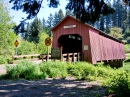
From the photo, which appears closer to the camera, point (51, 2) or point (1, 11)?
point (51, 2)

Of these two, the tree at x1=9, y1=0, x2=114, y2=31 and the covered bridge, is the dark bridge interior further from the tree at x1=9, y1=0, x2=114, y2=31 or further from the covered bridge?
the tree at x1=9, y1=0, x2=114, y2=31

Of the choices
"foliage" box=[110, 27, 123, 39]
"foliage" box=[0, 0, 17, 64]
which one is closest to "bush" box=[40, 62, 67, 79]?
"foliage" box=[0, 0, 17, 64]

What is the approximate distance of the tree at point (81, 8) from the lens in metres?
4.82

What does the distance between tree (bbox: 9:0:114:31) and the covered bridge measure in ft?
49.0

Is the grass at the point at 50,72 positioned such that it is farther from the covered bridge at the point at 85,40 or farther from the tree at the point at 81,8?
the covered bridge at the point at 85,40

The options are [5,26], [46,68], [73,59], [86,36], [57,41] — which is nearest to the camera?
[46,68]

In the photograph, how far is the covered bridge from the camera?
22312 mm

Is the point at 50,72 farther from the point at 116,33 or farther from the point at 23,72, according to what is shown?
the point at 116,33

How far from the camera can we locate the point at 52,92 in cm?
723

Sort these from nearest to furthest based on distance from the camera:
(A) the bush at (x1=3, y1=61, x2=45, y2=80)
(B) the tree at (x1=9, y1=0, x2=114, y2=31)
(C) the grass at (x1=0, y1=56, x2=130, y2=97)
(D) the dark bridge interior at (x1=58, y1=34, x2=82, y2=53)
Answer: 1. (B) the tree at (x1=9, y1=0, x2=114, y2=31)
2. (A) the bush at (x1=3, y1=61, x2=45, y2=80)
3. (C) the grass at (x1=0, y1=56, x2=130, y2=97)
4. (D) the dark bridge interior at (x1=58, y1=34, x2=82, y2=53)

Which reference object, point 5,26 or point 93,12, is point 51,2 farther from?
point 5,26

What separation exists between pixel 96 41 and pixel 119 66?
15.1 metres

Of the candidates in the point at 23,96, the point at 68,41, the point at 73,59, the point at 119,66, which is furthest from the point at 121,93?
the point at 119,66

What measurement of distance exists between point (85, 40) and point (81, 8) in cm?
1748
